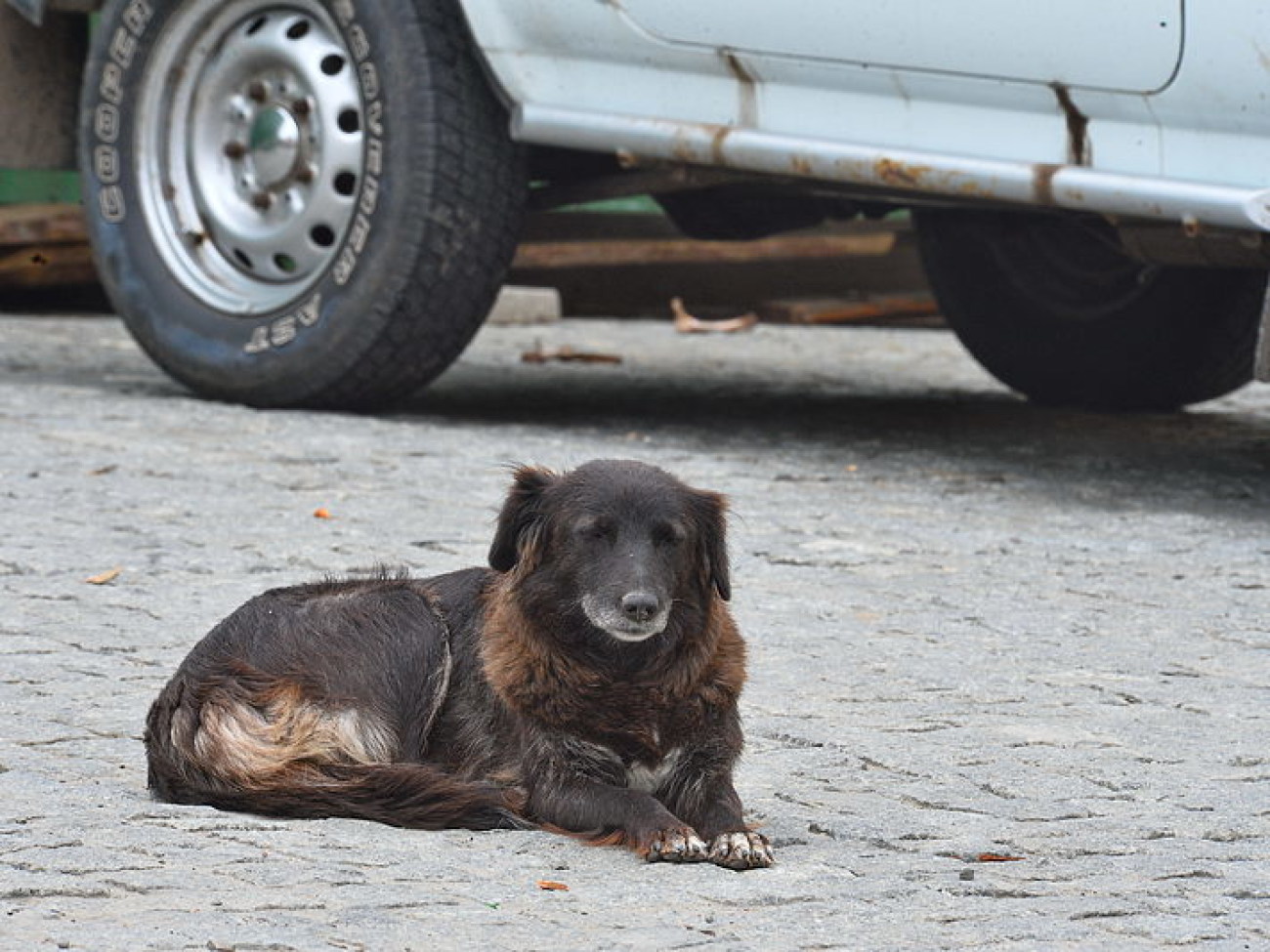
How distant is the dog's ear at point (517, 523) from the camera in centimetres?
374

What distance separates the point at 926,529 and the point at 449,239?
5.68 feet

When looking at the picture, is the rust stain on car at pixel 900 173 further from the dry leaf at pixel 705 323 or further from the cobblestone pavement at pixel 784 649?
the dry leaf at pixel 705 323

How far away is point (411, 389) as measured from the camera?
23.3 ft

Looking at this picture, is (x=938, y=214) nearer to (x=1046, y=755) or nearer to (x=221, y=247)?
(x=221, y=247)

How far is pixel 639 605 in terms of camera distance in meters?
3.51

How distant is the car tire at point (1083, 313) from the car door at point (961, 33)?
1593 millimetres

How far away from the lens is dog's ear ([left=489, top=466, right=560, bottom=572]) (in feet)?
12.3

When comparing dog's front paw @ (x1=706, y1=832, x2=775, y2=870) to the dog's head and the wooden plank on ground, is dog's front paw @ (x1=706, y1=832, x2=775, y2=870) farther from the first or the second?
the wooden plank on ground

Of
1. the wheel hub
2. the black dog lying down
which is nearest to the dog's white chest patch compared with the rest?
the black dog lying down

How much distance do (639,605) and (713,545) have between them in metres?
0.30

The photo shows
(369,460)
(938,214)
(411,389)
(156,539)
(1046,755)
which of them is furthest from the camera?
(938,214)

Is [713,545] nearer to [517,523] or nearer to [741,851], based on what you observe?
[517,523]

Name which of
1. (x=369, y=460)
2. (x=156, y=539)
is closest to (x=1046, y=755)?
(x=156, y=539)

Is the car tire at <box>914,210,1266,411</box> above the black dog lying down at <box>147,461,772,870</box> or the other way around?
above
